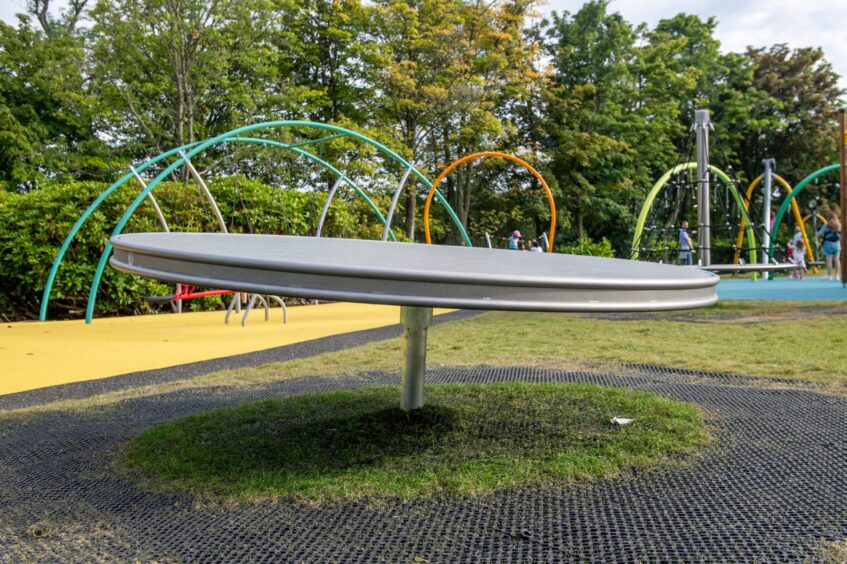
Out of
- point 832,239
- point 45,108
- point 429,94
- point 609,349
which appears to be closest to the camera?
point 609,349

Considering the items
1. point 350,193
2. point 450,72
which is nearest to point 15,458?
point 350,193

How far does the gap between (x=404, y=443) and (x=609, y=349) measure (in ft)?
10.1

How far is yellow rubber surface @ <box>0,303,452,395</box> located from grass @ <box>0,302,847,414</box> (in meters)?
0.84

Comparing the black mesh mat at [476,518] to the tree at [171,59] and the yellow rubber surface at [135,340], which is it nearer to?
the yellow rubber surface at [135,340]

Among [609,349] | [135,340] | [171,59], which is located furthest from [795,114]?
[135,340]

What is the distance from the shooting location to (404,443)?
7.89 feet

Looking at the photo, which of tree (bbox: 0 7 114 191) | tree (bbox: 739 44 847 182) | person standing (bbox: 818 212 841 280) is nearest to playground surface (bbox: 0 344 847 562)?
person standing (bbox: 818 212 841 280)

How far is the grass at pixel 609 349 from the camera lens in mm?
3987

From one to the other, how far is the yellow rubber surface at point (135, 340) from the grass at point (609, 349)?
0.84 meters

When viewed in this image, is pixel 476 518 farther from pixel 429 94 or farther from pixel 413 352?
pixel 429 94

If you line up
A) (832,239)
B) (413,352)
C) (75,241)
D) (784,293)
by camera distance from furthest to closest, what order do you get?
(832,239) < (784,293) < (75,241) < (413,352)

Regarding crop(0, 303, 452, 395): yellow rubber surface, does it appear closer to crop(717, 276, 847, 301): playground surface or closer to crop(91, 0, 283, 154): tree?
crop(717, 276, 847, 301): playground surface

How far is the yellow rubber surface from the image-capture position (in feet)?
14.3

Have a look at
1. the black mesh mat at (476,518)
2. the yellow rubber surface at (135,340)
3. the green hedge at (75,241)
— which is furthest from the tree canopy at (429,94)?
the black mesh mat at (476,518)
